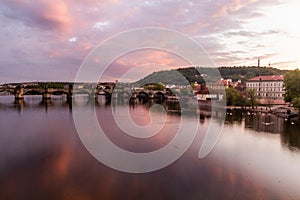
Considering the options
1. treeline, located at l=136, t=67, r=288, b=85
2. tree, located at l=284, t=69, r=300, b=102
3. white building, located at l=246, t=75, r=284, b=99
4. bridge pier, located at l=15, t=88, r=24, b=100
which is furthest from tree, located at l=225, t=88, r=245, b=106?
bridge pier, located at l=15, t=88, r=24, b=100

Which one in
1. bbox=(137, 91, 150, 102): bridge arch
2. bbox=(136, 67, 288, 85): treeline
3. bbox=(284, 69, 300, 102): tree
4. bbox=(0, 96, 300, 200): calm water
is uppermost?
bbox=(136, 67, 288, 85): treeline

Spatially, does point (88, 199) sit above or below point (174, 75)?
below

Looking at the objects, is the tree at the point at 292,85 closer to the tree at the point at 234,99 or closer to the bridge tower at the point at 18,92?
the tree at the point at 234,99

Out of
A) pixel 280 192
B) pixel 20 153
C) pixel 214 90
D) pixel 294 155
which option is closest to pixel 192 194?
pixel 280 192

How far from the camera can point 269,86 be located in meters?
35.2

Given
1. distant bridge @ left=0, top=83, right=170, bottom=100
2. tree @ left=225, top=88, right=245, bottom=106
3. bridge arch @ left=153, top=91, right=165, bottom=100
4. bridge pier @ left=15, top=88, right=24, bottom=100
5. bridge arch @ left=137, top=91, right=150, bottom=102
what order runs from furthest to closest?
bridge arch @ left=153, top=91, right=165, bottom=100
bridge arch @ left=137, top=91, right=150, bottom=102
distant bridge @ left=0, top=83, right=170, bottom=100
bridge pier @ left=15, top=88, right=24, bottom=100
tree @ left=225, top=88, right=245, bottom=106

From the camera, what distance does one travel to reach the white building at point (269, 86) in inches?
1316

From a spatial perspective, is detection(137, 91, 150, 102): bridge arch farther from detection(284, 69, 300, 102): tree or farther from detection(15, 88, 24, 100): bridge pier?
detection(284, 69, 300, 102): tree

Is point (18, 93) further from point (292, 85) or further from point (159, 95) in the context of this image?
point (292, 85)

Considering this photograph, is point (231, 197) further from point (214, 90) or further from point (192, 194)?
point (214, 90)

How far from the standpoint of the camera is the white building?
33438 millimetres

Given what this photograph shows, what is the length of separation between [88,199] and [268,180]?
4.48 metres

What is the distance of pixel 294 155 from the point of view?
884cm

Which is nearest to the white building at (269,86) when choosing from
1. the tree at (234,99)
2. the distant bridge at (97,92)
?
the tree at (234,99)
